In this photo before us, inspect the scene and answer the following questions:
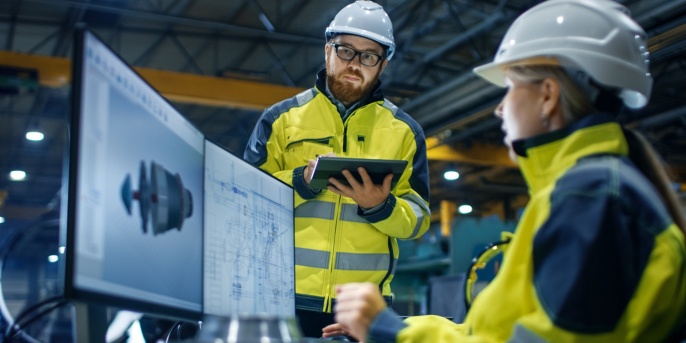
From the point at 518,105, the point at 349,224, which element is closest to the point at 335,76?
the point at 349,224

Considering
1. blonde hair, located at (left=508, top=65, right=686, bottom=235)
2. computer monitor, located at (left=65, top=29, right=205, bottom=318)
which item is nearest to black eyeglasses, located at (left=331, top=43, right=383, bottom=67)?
computer monitor, located at (left=65, top=29, right=205, bottom=318)

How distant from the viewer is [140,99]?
1.32 m

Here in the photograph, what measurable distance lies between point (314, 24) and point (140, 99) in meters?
9.41

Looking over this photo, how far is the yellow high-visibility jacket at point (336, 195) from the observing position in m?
2.34

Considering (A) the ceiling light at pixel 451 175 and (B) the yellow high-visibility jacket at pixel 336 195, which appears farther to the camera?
(A) the ceiling light at pixel 451 175

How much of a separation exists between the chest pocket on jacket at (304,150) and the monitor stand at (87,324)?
4.26 feet

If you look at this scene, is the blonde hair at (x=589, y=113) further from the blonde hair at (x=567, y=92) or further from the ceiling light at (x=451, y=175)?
the ceiling light at (x=451, y=175)

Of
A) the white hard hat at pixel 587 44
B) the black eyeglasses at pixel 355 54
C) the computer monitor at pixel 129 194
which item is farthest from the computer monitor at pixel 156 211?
the black eyeglasses at pixel 355 54

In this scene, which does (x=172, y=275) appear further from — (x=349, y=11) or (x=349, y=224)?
(x=349, y=11)

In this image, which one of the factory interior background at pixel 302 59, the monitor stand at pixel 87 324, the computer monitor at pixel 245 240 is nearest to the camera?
the monitor stand at pixel 87 324

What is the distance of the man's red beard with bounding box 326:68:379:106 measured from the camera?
8.42ft

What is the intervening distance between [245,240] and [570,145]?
0.79 m

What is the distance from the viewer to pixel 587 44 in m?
1.33

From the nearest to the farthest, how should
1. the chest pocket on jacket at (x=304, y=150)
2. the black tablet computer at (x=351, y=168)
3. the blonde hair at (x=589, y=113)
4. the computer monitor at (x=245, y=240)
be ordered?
the blonde hair at (x=589, y=113), the computer monitor at (x=245, y=240), the black tablet computer at (x=351, y=168), the chest pocket on jacket at (x=304, y=150)
